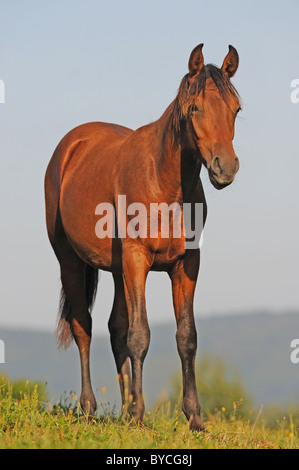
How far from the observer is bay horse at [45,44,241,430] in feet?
19.1

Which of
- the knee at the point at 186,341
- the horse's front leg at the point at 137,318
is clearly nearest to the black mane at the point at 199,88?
the horse's front leg at the point at 137,318

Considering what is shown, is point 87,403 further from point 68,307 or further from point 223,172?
point 223,172

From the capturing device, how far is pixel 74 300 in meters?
8.55

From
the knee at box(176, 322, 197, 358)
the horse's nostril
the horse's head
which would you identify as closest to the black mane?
the horse's head

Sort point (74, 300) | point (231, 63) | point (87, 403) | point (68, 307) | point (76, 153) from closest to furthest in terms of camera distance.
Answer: point (231, 63), point (87, 403), point (76, 153), point (74, 300), point (68, 307)

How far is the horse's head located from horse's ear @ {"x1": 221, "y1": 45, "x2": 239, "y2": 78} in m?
0.11

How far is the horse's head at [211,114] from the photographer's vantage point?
5527 mm

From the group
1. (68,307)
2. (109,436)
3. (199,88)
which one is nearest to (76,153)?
(68,307)

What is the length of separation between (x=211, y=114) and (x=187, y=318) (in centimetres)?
207

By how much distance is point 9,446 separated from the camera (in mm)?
4773

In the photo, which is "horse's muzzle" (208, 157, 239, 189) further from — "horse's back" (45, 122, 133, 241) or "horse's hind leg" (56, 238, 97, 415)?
"horse's hind leg" (56, 238, 97, 415)

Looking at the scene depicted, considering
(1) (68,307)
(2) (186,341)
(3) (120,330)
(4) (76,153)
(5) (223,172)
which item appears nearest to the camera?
(5) (223,172)

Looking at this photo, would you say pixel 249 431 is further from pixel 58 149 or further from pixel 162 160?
pixel 58 149
